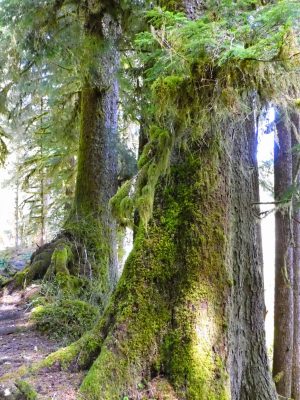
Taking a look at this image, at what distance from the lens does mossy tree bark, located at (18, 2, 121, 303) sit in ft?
20.4

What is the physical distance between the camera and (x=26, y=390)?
2.85 m

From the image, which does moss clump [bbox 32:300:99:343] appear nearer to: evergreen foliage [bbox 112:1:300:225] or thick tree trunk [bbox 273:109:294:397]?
evergreen foliage [bbox 112:1:300:225]

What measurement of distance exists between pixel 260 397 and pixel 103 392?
1.79 m

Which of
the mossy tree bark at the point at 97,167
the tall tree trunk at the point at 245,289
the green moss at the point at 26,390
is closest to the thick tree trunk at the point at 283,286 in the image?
the mossy tree bark at the point at 97,167

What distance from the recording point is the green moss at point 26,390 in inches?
111

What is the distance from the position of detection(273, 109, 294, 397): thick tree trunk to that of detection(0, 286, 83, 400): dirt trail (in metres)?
4.91

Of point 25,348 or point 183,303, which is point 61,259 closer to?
point 25,348

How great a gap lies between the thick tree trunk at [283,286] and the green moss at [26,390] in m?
5.80

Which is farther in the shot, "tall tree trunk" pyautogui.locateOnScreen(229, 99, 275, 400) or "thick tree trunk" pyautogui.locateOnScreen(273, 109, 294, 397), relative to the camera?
"thick tree trunk" pyautogui.locateOnScreen(273, 109, 294, 397)

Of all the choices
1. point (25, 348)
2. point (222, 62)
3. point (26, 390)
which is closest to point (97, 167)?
point (25, 348)

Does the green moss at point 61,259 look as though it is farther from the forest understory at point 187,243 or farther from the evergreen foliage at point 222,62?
the evergreen foliage at point 222,62

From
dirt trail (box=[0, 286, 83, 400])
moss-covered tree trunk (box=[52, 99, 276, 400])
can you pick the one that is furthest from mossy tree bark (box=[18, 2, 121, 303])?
moss-covered tree trunk (box=[52, 99, 276, 400])

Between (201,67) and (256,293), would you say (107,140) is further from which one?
(201,67)

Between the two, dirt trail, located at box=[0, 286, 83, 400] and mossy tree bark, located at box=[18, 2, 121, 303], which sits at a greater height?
mossy tree bark, located at box=[18, 2, 121, 303]
